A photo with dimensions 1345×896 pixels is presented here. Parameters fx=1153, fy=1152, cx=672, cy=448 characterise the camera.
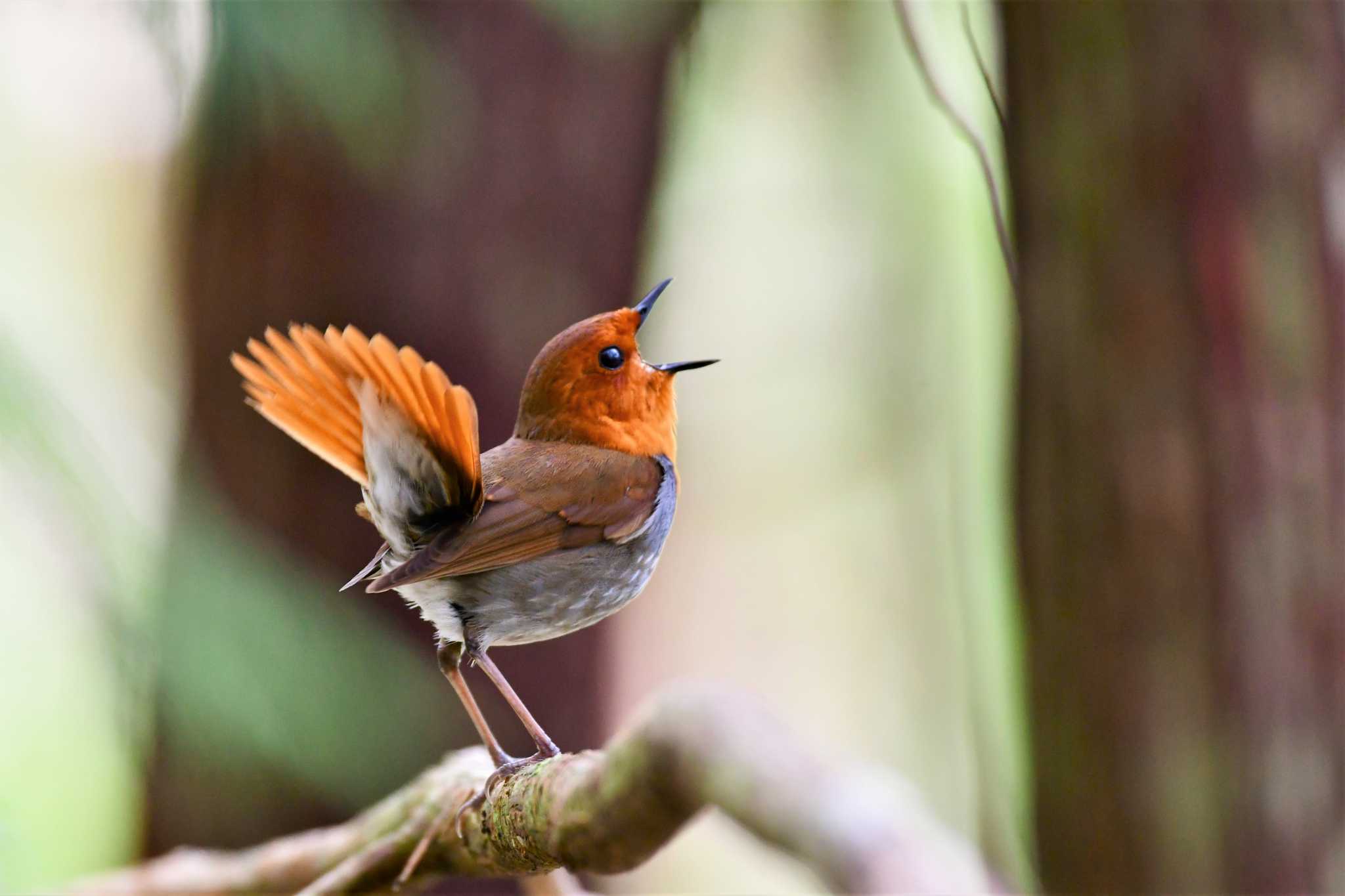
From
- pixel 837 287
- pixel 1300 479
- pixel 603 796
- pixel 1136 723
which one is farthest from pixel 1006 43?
pixel 837 287

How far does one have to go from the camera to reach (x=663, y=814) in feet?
4.29

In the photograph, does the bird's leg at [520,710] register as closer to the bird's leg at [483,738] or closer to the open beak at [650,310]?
the bird's leg at [483,738]

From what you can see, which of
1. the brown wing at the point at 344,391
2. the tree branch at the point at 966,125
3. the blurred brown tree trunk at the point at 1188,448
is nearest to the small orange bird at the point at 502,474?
the brown wing at the point at 344,391

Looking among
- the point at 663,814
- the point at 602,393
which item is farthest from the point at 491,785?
the point at 602,393

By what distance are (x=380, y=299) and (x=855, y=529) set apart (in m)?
5.27

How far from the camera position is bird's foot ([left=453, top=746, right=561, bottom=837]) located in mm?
1592

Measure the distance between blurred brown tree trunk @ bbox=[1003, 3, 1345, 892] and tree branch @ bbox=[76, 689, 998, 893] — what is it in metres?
1.12

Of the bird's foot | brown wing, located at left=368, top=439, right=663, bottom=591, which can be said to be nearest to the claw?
the bird's foot

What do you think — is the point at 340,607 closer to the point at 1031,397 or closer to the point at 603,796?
the point at 603,796

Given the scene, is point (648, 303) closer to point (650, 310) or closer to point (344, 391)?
point (650, 310)

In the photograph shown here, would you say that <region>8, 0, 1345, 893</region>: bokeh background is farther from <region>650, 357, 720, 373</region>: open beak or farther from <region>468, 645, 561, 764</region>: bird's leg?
<region>650, 357, 720, 373</region>: open beak

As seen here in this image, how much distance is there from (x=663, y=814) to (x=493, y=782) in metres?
0.38

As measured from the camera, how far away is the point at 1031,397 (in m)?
2.59

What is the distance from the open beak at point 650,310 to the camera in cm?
125
